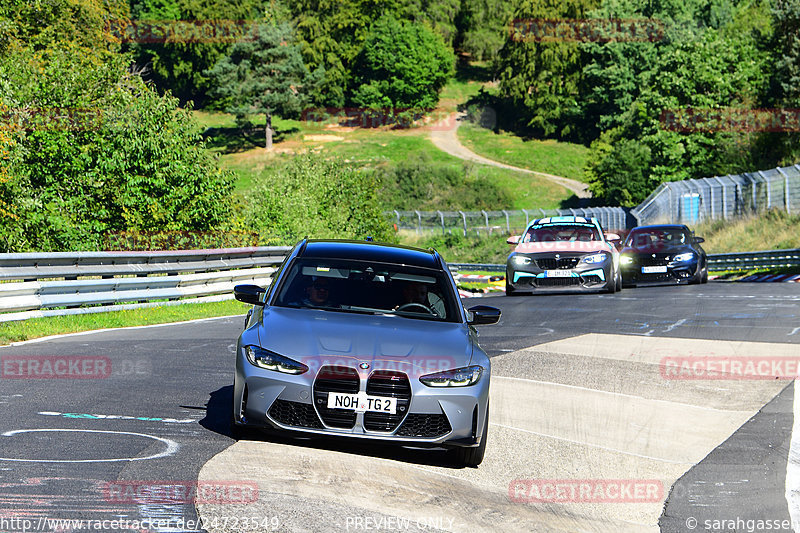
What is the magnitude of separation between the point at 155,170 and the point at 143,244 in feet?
7.24

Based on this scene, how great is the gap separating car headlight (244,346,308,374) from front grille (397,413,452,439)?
2.45ft

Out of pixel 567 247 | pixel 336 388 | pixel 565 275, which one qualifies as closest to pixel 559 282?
pixel 565 275

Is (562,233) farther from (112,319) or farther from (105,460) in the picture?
(105,460)

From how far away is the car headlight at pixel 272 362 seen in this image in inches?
268

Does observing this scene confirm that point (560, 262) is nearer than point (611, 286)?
Yes

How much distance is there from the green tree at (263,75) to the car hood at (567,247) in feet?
289

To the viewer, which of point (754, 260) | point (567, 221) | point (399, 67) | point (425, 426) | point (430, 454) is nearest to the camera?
point (425, 426)

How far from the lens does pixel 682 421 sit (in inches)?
361

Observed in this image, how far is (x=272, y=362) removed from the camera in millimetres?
6906

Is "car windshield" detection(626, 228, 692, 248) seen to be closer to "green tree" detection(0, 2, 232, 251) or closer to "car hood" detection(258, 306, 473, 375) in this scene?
"green tree" detection(0, 2, 232, 251)

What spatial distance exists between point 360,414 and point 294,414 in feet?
1.41

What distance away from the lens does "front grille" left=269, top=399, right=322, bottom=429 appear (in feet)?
22.2

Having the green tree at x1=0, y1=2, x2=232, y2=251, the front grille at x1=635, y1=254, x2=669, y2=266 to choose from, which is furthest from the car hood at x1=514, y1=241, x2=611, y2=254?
the green tree at x1=0, y1=2, x2=232, y2=251

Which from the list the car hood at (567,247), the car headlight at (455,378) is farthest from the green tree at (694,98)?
the car headlight at (455,378)
